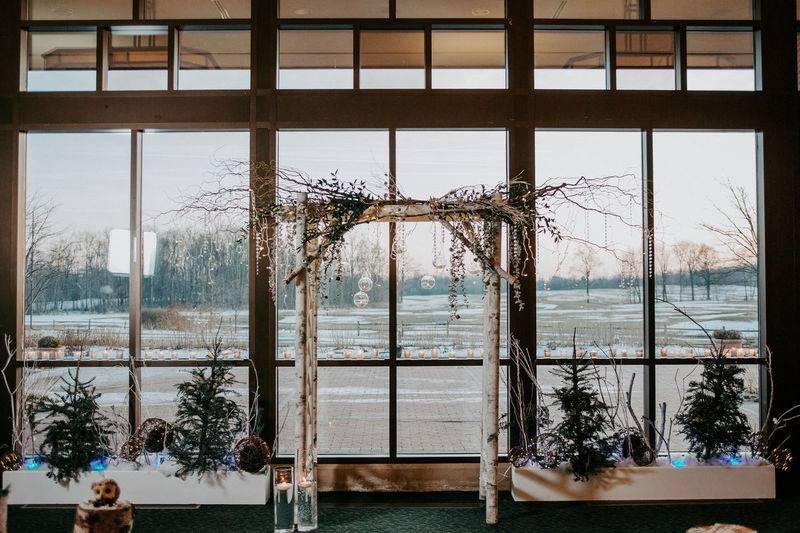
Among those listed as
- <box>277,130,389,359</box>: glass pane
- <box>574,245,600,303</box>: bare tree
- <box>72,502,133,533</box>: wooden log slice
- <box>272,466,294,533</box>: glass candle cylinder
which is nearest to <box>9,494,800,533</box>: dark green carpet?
<box>272,466,294,533</box>: glass candle cylinder

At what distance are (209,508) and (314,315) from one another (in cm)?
193

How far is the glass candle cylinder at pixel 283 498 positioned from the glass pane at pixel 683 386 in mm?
3700

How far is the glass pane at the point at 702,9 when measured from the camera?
675 cm

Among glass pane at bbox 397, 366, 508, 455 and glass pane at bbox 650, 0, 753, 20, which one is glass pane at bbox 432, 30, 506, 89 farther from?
glass pane at bbox 397, 366, 508, 455

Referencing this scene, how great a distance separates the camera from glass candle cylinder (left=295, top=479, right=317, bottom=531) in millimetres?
Answer: 5320

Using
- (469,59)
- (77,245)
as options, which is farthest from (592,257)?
(77,245)

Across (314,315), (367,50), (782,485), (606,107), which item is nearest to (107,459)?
(314,315)

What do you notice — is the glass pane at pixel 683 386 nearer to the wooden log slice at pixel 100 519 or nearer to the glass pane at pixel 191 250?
the glass pane at pixel 191 250

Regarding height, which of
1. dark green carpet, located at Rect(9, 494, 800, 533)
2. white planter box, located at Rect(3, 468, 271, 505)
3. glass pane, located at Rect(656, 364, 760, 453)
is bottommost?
dark green carpet, located at Rect(9, 494, 800, 533)

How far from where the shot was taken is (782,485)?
6375 millimetres

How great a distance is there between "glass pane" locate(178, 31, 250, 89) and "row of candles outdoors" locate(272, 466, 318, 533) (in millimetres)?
3844

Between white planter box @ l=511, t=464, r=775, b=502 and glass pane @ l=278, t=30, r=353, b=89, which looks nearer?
white planter box @ l=511, t=464, r=775, b=502

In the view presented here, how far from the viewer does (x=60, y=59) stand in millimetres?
6738

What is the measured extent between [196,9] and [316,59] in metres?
1.31
